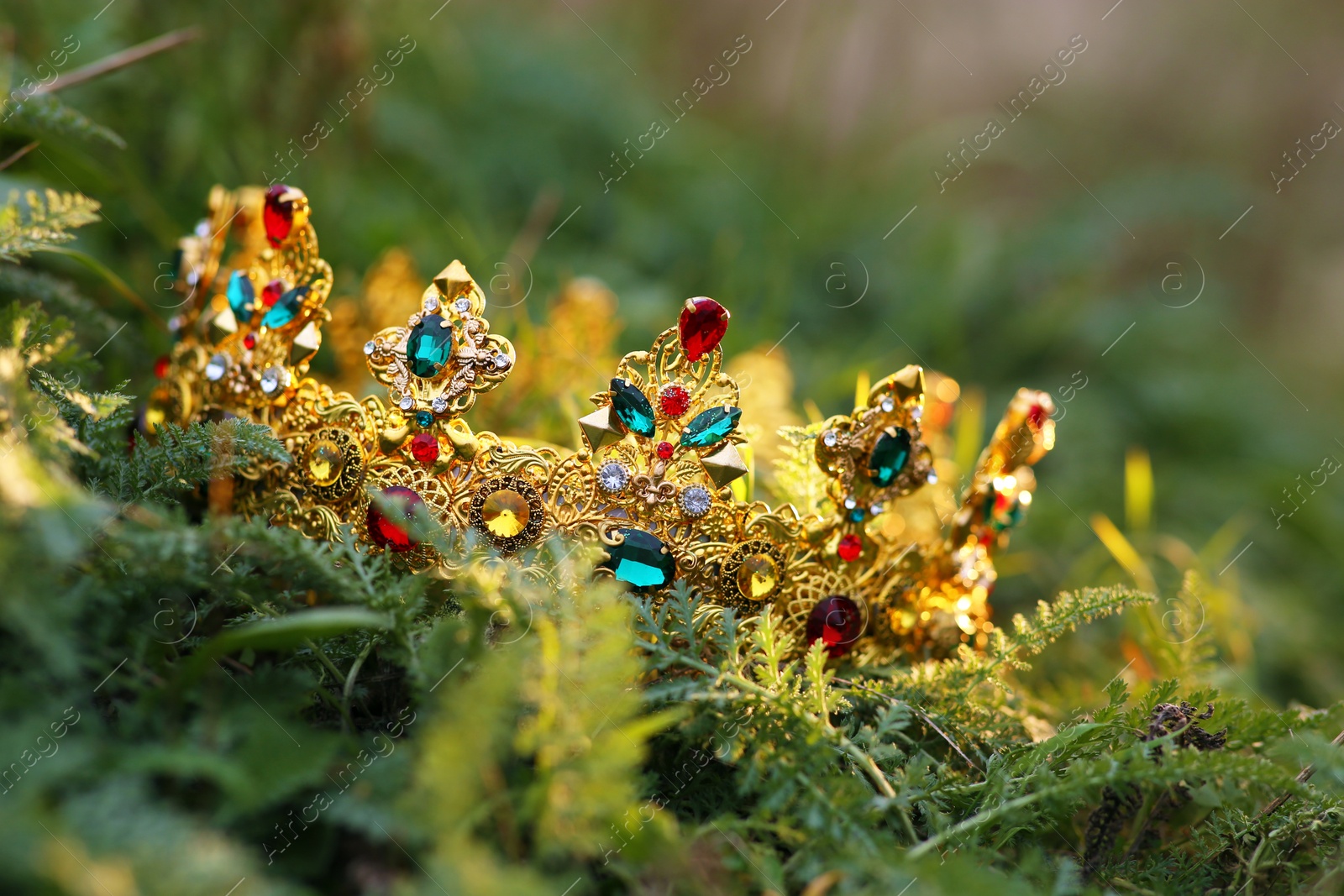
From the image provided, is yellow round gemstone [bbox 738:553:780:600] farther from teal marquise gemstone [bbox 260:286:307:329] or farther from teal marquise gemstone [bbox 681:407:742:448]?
teal marquise gemstone [bbox 260:286:307:329]

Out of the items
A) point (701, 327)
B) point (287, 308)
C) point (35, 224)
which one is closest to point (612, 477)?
point (701, 327)

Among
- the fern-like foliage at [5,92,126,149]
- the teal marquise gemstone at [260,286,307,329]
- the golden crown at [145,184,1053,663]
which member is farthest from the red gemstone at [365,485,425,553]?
the fern-like foliage at [5,92,126,149]

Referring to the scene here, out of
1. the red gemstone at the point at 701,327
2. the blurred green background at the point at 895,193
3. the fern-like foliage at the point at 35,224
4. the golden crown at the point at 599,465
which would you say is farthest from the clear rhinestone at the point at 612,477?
the blurred green background at the point at 895,193

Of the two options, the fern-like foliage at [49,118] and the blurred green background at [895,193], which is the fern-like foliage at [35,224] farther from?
the blurred green background at [895,193]

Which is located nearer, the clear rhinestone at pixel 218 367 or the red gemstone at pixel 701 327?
the red gemstone at pixel 701 327

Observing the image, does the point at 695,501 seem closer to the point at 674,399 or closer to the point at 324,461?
the point at 674,399
